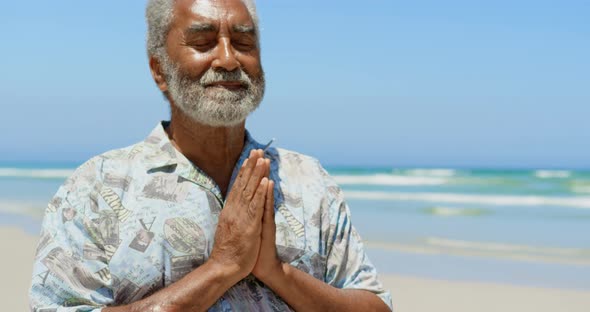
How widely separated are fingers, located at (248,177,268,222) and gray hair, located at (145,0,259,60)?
0.60m

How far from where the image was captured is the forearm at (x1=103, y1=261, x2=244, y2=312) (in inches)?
99.7

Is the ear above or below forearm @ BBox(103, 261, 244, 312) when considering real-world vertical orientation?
above

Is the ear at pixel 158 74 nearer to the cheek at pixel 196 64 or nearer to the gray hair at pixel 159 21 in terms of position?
the gray hair at pixel 159 21

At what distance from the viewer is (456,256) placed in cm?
1057

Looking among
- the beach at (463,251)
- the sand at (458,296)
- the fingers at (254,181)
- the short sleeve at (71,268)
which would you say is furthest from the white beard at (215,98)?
the beach at (463,251)

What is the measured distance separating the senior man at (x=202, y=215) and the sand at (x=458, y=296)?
5210mm

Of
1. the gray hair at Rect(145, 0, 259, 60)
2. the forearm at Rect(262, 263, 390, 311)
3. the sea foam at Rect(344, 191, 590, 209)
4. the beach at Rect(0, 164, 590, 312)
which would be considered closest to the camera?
the forearm at Rect(262, 263, 390, 311)

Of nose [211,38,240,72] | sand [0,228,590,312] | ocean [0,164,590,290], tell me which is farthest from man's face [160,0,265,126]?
ocean [0,164,590,290]

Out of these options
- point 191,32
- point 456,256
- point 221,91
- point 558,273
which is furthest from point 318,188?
point 456,256

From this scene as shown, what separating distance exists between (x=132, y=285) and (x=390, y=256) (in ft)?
26.0

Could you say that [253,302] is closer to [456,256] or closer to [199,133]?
[199,133]

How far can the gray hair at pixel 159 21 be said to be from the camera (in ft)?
9.29

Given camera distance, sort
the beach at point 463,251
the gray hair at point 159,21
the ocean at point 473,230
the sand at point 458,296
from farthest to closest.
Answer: the ocean at point 473,230 → the beach at point 463,251 → the sand at point 458,296 → the gray hair at point 159,21

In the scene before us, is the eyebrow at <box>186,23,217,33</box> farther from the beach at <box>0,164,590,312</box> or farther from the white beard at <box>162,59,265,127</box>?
the beach at <box>0,164,590,312</box>
